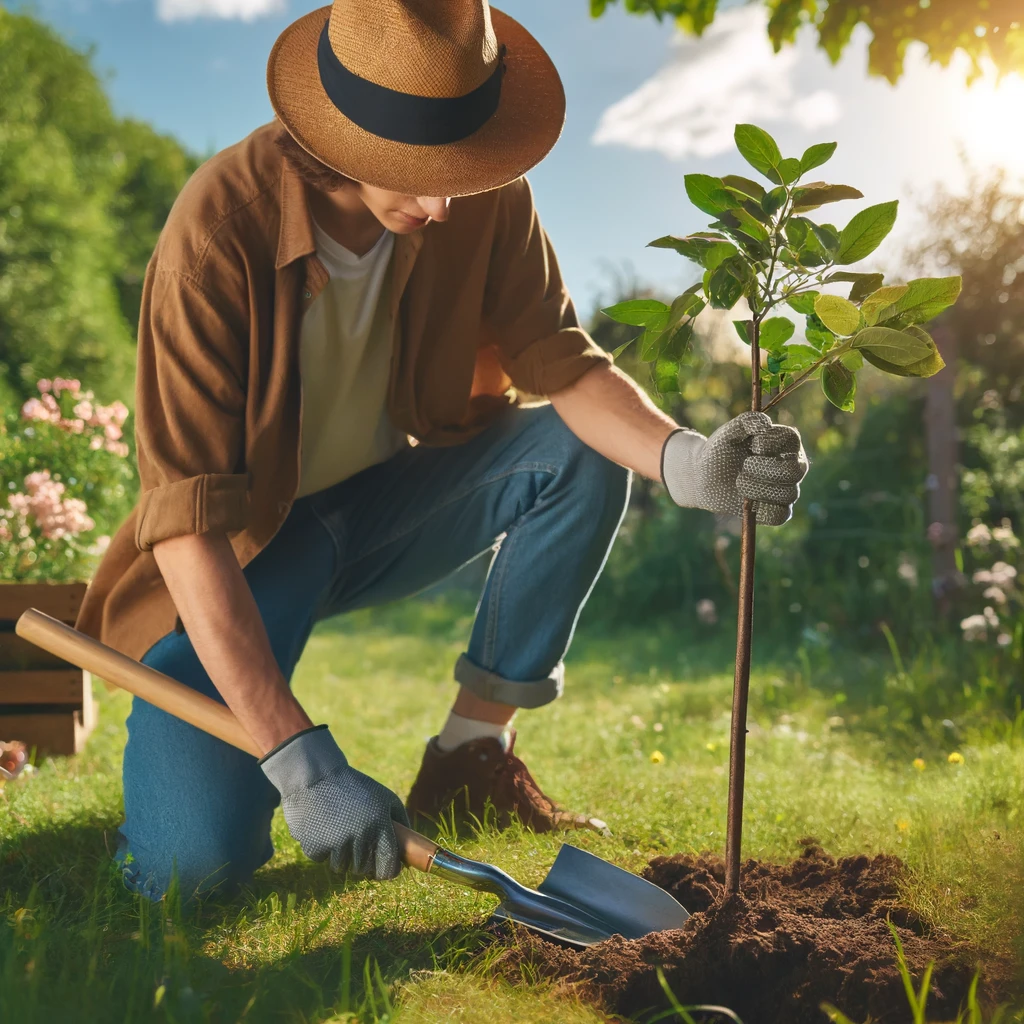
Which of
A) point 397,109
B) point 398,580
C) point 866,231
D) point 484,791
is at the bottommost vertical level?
point 484,791

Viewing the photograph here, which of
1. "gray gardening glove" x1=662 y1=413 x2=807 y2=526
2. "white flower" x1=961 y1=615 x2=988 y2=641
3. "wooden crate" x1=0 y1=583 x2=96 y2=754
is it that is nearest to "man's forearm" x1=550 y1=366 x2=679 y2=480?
"gray gardening glove" x1=662 y1=413 x2=807 y2=526

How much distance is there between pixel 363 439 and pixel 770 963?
1.43 metres

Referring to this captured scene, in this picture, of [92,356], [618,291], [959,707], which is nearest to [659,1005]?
[959,707]

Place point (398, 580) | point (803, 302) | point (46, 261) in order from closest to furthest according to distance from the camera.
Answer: point (803, 302), point (398, 580), point (46, 261)

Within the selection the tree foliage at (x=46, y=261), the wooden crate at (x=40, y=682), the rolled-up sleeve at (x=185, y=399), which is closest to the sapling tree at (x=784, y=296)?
the rolled-up sleeve at (x=185, y=399)

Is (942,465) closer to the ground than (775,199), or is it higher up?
higher up

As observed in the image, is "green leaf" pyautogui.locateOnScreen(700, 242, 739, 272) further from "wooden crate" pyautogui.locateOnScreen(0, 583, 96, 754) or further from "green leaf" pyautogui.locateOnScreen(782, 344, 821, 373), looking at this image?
→ "wooden crate" pyautogui.locateOnScreen(0, 583, 96, 754)

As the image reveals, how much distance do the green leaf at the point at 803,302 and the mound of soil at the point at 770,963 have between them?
3.23ft

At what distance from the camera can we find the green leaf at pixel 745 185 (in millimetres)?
1651

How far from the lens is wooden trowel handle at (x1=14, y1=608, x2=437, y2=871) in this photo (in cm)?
184

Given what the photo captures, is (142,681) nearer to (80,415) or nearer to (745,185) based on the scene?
(745,185)

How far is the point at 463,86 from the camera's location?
1.73 m

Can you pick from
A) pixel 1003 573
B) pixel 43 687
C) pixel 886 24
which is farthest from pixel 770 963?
pixel 886 24

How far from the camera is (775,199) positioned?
161 cm
